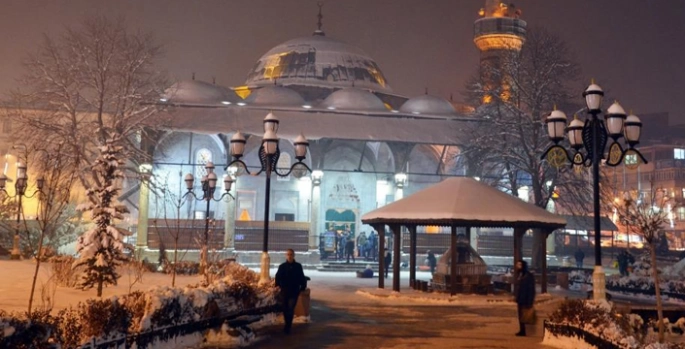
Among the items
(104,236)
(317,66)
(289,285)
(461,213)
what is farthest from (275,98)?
(289,285)

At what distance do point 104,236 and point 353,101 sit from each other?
2964cm

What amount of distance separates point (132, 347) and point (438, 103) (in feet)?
126

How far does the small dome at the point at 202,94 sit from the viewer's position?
137ft

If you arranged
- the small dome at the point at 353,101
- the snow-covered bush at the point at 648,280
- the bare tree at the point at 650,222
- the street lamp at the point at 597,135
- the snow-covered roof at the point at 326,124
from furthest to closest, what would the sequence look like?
the small dome at the point at 353,101 < the snow-covered roof at the point at 326,124 < the snow-covered bush at the point at 648,280 < the street lamp at the point at 597,135 < the bare tree at the point at 650,222

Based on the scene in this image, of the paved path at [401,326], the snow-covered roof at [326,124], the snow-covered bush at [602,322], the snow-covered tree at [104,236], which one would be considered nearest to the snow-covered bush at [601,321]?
the snow-covered bush at [602,322]

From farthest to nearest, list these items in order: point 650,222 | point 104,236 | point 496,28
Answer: point 496,28 < point 104,236 < point 650,222

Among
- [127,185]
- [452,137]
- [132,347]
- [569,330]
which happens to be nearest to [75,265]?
[132,347]

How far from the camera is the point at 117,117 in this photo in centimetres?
2925

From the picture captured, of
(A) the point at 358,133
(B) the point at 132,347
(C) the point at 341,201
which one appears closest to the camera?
(B) the point at 132,347

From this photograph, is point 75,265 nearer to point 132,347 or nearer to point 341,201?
point 132,347

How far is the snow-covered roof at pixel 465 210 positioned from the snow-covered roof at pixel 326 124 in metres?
17.9

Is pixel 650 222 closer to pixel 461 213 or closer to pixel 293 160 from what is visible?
pixel 461 213

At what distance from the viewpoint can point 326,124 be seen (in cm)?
4009

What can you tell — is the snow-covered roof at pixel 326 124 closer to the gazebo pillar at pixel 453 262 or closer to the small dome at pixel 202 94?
the small dome at pixel 202 94
